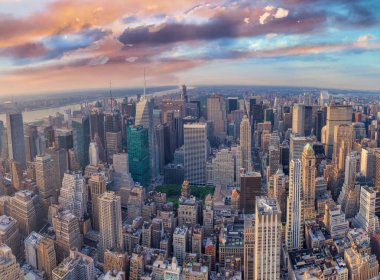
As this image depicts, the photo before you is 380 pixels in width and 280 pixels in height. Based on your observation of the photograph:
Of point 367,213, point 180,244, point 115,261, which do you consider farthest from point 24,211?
point 367,213

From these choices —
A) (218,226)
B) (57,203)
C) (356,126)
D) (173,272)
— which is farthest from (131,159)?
(356,126)

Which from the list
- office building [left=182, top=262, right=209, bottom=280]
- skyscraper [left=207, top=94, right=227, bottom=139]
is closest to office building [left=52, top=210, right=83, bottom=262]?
office building [left=182, top=262, right=209, bottom=280]

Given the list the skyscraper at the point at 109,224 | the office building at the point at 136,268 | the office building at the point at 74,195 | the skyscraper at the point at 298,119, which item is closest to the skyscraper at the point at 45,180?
the office building at the point at 74,195

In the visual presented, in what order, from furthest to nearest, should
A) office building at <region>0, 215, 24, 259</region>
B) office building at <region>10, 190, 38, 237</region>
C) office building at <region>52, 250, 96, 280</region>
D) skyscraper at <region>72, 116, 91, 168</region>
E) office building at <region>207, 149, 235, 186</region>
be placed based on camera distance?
office building at <region>207, 149, 235, 186</region> → skyscraper at <region>72, 116, 91, 168</region> → office building at <region>10, 190, 38, 237</region> → office building at <region>0, 215, 24, 259</region> → office building at <region>52, 250, 96, 280</region>

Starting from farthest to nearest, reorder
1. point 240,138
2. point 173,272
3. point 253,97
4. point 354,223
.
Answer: point 240,138, point 253,97, point 354,223, point 173,272

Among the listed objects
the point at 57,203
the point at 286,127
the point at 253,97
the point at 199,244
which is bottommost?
the point at 199,244

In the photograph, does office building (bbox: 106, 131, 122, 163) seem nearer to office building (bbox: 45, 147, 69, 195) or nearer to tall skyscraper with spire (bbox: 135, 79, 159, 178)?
tall skyscraper with spire (bbox: 135, 79, 159, 178)

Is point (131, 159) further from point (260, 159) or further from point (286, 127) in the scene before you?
point (286, 127)
